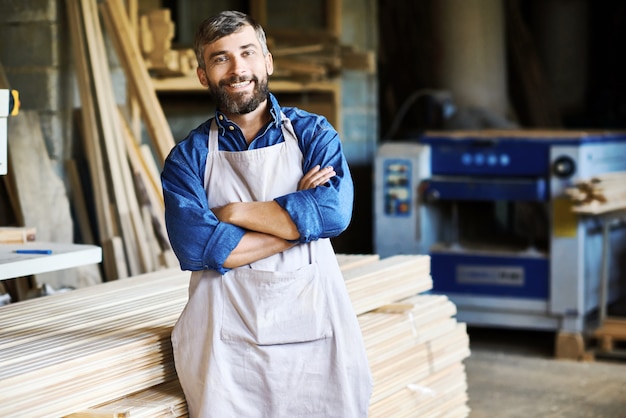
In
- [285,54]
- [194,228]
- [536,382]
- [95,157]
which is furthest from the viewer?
[285,54]

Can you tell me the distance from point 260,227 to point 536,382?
275 cm

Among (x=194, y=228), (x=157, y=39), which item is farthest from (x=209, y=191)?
(x=157, y=39)

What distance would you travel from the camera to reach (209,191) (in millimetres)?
2484

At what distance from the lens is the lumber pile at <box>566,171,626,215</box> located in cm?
479

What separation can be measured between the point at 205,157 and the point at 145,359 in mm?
532

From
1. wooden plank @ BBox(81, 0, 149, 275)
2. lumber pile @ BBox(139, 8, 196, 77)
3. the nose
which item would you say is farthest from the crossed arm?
lumber pile @ BBox(139, 8, 196, 77)

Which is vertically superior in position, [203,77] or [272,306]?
[203,77]

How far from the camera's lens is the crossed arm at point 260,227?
2385mm

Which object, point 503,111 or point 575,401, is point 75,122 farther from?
point 503,111

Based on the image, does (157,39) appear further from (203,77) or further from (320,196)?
(320,196)

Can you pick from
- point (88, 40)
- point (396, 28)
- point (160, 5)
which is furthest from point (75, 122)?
point (396, 28)

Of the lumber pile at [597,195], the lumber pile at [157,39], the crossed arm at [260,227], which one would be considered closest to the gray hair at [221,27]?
the crossed arm at [260,227]

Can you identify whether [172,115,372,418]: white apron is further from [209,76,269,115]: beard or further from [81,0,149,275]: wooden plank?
[81,0,149,275]: wooden plank

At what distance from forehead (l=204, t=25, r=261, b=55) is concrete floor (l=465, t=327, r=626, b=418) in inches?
93.5
